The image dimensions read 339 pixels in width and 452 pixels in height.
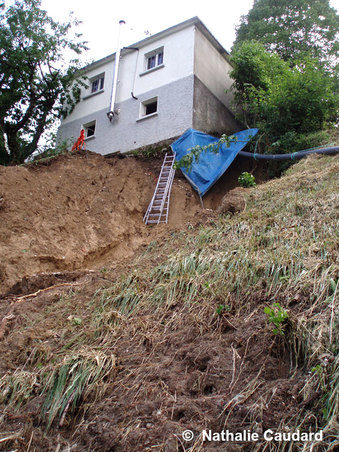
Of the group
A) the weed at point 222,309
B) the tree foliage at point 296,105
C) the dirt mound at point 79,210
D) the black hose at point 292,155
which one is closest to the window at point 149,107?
the dirt mound at point 79,210

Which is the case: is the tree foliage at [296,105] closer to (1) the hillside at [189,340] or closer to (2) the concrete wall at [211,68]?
(2) the concrete wall at [211,68]

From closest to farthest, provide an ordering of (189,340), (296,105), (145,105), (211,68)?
1. (189,340)
2. (296,105)
3. (211,68)
4. (145,105)

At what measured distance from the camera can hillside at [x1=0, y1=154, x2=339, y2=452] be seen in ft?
8.29

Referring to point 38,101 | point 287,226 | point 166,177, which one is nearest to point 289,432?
point 287,226

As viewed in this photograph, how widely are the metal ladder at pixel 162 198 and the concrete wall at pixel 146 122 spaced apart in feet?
4.89

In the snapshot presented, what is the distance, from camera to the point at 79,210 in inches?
357

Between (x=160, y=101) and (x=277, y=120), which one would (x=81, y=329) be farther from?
(x=160, y=101)

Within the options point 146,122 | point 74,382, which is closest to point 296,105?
point 146,122

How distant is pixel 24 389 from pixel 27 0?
614 inches

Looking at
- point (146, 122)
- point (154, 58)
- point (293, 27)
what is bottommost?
point (146, 122)

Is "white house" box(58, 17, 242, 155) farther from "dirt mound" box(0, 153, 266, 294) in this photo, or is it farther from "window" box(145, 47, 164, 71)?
"dirt mound" box(0, 153, 266, 294)

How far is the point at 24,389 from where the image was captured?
3465 millimetres

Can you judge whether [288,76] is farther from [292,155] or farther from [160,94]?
[160,94]

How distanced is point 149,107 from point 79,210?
614 cm
